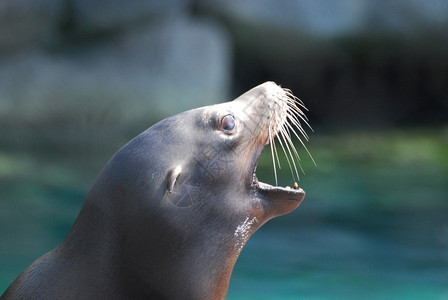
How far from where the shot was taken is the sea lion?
118 inches

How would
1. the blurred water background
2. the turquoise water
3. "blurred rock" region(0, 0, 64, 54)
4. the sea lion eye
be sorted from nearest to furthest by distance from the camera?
the sea lion eye < the turquoise water < the blurred water background < "blurred rock" region(0, 0, 64, 54)

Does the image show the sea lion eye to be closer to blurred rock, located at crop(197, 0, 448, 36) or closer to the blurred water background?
the blurred water background

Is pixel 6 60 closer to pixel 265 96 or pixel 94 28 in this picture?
pixel 94 28

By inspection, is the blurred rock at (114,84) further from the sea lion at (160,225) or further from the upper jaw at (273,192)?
the sea lion at (160,225)

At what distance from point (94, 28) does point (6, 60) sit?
137cm

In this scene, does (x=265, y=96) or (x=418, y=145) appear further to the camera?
(x=418, y=145)

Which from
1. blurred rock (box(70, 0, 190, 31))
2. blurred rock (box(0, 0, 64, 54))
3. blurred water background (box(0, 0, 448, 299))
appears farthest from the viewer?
blurred rock (box(70, 0, 190, 31))

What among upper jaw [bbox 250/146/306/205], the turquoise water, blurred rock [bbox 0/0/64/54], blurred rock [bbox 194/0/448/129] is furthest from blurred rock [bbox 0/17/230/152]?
upper jaw [bbox 250/146/306/205]

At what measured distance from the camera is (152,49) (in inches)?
479

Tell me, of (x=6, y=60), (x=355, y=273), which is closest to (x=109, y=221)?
(x=355, y=273)

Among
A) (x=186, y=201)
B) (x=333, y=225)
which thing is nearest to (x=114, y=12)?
(x=333, y=225)

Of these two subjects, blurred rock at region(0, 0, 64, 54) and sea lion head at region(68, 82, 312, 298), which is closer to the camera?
sea lion head at region(68, 82, 312, 298)

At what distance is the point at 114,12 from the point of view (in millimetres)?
11773

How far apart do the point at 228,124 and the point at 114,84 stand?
873cm
